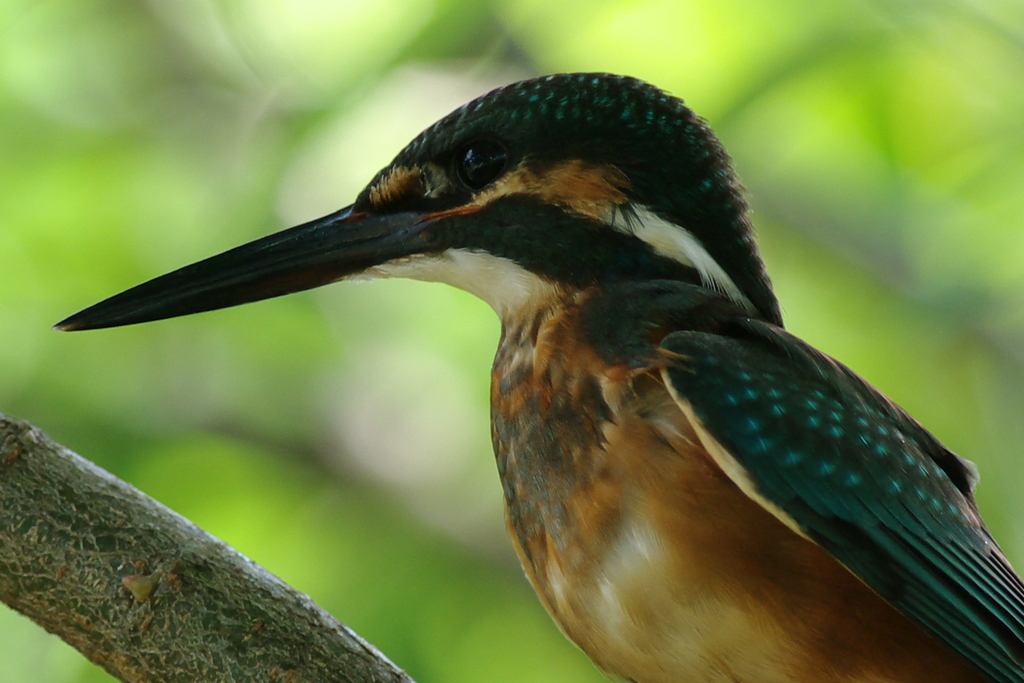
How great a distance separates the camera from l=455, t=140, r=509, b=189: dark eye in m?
1.98

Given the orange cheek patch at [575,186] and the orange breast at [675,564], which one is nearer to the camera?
the orange breast at [675,564]

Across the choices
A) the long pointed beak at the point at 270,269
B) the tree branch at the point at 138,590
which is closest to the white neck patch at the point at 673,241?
the long pointed beak at the point at 270,269

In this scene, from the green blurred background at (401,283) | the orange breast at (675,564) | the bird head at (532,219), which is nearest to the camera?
the orange breast at (675,564)

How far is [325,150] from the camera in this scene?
3586mm

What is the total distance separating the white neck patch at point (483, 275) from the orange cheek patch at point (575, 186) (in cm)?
13

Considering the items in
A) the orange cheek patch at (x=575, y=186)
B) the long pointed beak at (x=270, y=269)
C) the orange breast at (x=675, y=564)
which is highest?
the orange cheek patch at (x=575, y=186)

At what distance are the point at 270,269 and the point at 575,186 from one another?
0.60 meters

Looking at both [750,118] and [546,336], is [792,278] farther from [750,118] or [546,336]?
[546,336]

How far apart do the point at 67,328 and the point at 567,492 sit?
3.14 feet

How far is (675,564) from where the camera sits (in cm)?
165

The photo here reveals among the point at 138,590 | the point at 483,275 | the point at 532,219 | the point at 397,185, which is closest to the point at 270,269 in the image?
the point at 397,185

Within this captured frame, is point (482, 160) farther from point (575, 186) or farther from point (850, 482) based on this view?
point (850, 482)

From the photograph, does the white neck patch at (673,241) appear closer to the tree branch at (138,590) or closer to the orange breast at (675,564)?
the orange breast at (675,564)

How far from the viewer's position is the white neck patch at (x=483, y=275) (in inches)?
77.3
